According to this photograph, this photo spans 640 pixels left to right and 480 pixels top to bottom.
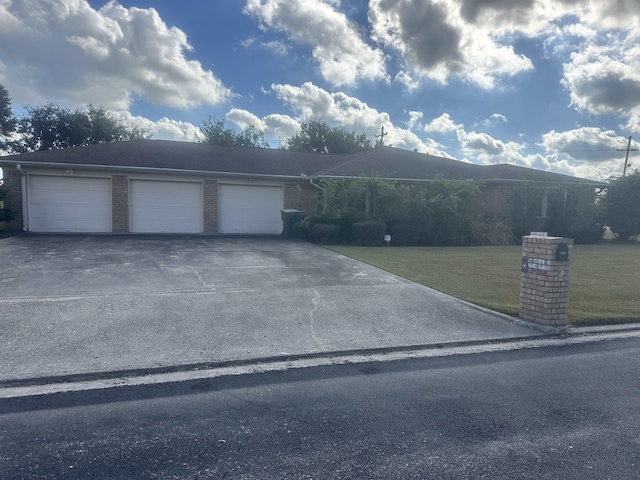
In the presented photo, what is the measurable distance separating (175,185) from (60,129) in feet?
74.6

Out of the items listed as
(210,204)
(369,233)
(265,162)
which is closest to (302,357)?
(369,233)

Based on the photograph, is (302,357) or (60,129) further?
(60,129)

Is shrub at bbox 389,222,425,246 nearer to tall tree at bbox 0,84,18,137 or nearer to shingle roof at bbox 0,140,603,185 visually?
shingle roof at bbox 0,140,603,185

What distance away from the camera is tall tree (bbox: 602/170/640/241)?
21.9 metres

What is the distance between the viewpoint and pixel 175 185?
18.4m

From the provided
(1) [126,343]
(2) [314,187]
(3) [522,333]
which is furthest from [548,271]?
(2) [314,187]

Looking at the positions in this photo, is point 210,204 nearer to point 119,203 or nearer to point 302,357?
point 119,203

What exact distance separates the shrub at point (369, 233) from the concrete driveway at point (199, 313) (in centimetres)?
503

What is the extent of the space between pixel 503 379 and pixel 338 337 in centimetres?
219

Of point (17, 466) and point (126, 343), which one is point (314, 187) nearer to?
point (126, 343)

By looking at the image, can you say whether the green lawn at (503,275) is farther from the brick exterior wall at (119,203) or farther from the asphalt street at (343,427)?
the brick exterior wall at (119,203)

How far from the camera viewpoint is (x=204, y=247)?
14086 millimetres

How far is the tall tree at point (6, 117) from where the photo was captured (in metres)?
29.5

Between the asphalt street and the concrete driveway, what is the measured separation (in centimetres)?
89
